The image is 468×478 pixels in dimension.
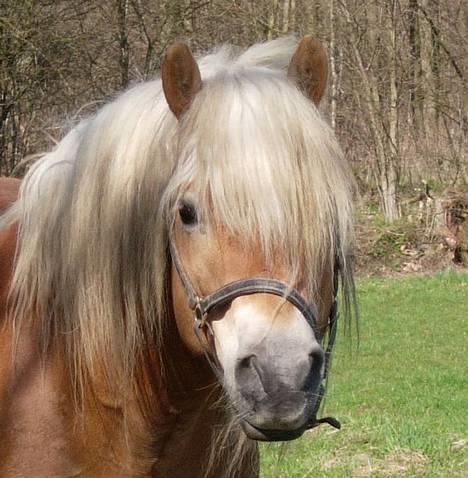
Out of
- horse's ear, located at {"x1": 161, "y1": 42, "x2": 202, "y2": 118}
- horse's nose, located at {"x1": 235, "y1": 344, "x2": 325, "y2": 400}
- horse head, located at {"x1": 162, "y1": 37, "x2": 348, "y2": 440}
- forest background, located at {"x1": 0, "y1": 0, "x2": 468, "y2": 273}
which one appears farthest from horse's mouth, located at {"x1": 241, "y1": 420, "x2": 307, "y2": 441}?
forest background, located at {"x1": 0, "y1": 0, "x2": 468, "y2": 273}

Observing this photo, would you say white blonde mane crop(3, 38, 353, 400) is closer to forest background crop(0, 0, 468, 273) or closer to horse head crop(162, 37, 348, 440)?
horse head crop(162, 37, 348, 440)

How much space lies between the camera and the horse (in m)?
A: 2.22

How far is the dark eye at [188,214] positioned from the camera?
2342 millimetres

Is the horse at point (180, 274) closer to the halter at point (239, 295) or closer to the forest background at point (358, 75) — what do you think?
the halter at point (239, 295)

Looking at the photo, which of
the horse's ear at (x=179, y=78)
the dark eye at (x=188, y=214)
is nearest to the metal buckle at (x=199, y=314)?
the dark eye at (x=188, y=214)

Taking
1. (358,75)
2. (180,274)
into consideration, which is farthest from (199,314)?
(358,75)

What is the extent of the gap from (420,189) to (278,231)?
14545 mm

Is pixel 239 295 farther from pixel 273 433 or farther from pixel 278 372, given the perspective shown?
pixel 273 433

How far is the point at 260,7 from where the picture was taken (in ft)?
54.3

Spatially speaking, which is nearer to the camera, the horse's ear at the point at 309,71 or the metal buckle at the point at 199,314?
the metal buckle at the point at 199,314

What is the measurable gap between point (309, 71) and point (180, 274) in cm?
66

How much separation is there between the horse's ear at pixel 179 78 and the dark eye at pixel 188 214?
0.87 feet

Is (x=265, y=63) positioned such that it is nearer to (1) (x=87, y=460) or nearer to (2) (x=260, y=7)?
(1) (x=87, y=460)

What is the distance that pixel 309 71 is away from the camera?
2580 mm
